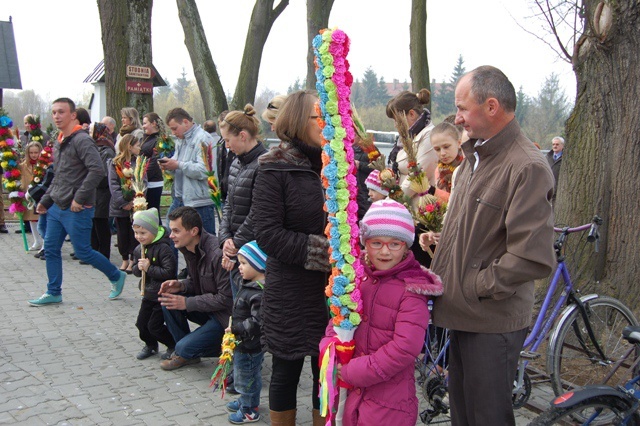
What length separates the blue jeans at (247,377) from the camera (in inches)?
174

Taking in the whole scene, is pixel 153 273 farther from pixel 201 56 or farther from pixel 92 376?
pixel 201 56

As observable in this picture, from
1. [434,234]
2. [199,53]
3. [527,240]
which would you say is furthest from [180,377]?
[199,53]

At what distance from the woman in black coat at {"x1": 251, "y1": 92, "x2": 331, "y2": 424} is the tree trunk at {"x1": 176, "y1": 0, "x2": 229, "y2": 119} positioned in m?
13.4

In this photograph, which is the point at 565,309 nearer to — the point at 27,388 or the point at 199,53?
the point at 27,388

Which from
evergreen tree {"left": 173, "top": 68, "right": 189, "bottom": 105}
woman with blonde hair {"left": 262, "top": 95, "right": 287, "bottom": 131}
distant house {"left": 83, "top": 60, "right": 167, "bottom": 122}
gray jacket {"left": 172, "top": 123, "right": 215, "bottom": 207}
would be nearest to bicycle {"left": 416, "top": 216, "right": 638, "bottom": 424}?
woman with blonde hair {"left": 262, "top": 95, "right": 287, "bottom": 131}

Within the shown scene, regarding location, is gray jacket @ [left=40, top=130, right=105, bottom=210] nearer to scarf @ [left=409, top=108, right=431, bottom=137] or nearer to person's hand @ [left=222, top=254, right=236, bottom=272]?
person's hand @ [left=222, top=254, right=236, bottom=272]

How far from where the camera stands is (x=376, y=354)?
9.69 ft

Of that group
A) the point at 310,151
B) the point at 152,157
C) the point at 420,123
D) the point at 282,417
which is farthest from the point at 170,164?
the point at 282,417

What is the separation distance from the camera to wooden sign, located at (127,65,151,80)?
39.6 ft

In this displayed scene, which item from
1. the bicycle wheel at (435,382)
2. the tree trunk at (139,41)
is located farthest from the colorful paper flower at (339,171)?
the tree trunk at (139,41)

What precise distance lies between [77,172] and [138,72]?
5.57m

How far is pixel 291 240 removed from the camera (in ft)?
11.4

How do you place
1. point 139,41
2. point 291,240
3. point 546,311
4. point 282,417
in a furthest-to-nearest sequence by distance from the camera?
point 139,41 → point 546,311 → point 282,417 → point 291,240

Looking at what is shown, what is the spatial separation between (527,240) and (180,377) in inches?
138
